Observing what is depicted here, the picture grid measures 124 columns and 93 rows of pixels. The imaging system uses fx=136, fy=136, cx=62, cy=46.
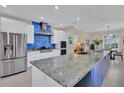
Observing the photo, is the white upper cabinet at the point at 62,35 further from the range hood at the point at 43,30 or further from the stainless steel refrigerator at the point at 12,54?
the stainless steel refrigerator at the point at 12,54

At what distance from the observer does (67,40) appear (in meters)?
9.59

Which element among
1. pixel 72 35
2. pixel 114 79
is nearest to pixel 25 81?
pixel 114 79

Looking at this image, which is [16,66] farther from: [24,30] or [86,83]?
[86,83]

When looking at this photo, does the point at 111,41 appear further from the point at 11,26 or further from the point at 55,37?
the point at 11,26

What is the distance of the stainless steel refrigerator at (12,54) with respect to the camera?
4.83m

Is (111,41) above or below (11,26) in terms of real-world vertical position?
below

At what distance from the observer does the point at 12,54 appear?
202 inches

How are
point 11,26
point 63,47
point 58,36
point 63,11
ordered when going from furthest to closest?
point 63,47 → point 58,36 → point 63,11 → point 11,26

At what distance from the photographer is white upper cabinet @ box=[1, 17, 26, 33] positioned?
16.5 ft

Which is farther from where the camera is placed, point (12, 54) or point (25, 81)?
point (12, 54)

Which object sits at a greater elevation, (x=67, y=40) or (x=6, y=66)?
(x=67, y=40)

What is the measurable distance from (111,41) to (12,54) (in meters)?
11.2
